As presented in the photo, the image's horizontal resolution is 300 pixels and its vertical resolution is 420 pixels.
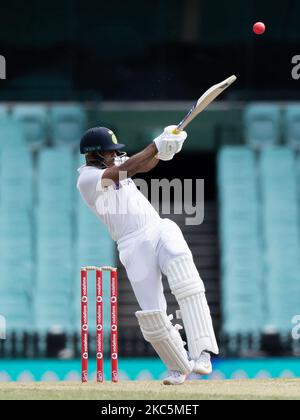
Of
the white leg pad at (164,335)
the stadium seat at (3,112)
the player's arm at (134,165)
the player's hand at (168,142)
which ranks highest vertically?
the stadium seat at (3,112)

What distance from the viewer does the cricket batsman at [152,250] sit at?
5.53 metres

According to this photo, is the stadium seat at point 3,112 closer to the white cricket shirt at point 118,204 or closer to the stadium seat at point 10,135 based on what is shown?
the stadium seat at point 10,135

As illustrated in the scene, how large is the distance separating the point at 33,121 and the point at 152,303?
5575 millimetres

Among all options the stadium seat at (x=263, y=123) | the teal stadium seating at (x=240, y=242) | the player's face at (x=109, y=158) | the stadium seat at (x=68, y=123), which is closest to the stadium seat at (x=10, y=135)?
the stadium seat at (x=68, y=123)

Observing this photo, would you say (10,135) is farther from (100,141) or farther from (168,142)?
(168,142)

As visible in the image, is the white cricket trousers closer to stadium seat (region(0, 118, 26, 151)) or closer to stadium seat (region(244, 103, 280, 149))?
stadium seat (region(244, 103, 280, 149))

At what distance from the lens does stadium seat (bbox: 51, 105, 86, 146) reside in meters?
10.8

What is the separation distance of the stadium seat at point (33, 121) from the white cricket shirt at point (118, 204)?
5.26m

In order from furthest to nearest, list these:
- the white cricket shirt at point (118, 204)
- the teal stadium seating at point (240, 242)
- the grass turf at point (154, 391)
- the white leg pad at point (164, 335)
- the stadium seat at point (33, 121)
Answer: the stadium seat at point (33, 121), the teal stadium seating at point (240, 242), the white cricket shirt at point (118, 204), the white leg pad at point (164, 335), the grass turf at point (154, 391)

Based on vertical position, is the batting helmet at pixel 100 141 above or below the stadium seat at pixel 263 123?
below

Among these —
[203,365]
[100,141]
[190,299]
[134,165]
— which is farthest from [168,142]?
[203,365]

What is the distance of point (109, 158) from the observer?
579 centimetres

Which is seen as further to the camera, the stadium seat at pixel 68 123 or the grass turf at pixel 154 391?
the stadium seat at pixel 68 123
